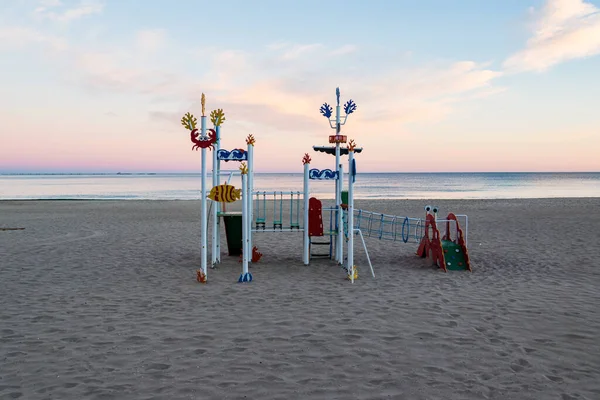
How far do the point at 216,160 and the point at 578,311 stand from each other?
8.10m

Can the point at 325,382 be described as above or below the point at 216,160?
below

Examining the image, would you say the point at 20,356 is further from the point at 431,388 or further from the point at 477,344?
the point at 477,344

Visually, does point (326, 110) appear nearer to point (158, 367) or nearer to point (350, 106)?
point (350, 106)

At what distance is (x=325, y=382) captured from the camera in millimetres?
4672

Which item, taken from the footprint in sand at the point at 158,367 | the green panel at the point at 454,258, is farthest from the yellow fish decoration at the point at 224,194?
the green panel at the point at 454,258

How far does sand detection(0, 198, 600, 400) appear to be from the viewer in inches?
183

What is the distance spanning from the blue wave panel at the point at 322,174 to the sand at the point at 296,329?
89.1 inches

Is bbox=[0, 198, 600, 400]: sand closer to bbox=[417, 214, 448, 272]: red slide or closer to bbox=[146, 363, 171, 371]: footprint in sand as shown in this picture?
bbox=[146, 363, 171, 371]: footprint in sand

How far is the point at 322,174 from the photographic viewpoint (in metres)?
10.9

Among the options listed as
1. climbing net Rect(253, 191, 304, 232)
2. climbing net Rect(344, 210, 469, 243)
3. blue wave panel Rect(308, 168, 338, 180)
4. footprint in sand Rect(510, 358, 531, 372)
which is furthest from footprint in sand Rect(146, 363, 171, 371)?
blue wave panel Rect(308, 168, 338, 180)

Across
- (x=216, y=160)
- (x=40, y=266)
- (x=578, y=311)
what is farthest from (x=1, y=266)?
(x=578, y=311)

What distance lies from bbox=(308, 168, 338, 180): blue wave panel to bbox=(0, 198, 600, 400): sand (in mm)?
2264

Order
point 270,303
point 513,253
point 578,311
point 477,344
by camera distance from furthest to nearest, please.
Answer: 1. point 513,253
2. point 270,303
3. point 578,311
4. point 477,344

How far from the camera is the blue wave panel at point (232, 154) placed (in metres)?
10.7
